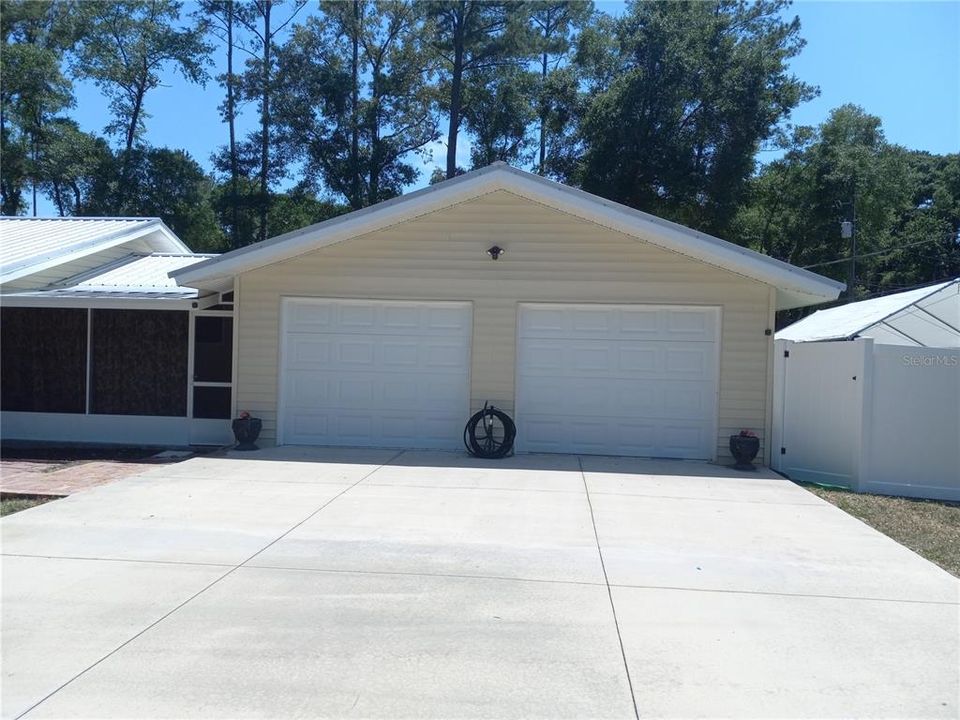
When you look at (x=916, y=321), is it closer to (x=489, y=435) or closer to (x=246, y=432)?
(x=489, y=435)

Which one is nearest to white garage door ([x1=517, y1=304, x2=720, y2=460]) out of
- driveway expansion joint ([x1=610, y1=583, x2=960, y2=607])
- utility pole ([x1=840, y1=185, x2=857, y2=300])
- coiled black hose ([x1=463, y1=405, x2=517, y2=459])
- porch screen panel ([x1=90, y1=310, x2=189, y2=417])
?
coiled black hose ([x1=463, y1=405, x2=517, y2=459])

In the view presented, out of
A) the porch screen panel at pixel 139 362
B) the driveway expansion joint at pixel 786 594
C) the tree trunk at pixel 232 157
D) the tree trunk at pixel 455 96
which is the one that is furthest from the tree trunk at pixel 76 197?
the driveway expansion joint at pixel 786 594

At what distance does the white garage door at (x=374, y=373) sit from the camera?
40.9 ft

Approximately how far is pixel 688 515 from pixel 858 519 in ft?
6.23

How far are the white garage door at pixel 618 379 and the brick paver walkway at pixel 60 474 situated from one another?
570cm

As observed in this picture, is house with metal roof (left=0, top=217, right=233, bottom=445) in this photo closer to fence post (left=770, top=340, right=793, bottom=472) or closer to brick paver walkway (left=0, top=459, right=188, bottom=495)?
brick paver walkway (left=0, top=459, right=188, bottom=495)

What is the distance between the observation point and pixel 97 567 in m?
6.30

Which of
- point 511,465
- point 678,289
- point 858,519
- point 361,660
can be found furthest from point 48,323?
point 858,519

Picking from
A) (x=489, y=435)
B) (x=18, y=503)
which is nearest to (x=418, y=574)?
(x=18, y=503)

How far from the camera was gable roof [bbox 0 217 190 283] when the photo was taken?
521 inches

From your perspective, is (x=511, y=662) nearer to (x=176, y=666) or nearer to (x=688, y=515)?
(x=176, y=666)

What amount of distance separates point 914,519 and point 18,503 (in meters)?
9.85

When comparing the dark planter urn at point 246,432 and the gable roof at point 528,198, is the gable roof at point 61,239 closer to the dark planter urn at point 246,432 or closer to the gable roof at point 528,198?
the gable roof at point 528,198

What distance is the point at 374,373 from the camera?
12578 mm
